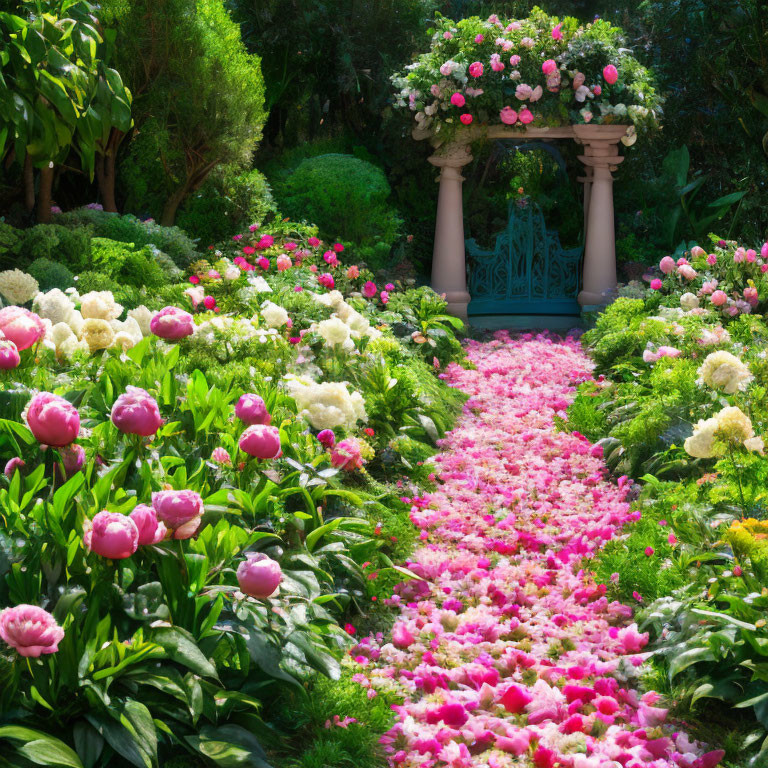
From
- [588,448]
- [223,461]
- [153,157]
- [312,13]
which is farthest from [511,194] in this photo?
[223,461]

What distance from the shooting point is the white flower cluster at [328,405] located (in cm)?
434

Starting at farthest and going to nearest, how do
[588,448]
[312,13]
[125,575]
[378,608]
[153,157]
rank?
[312,13] → [153,157] → [588,448] → [378,608] → [125,575]

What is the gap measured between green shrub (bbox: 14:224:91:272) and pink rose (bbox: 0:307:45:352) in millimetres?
3191

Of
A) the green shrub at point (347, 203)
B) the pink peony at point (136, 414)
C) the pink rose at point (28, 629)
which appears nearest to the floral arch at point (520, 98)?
the green shrub at point (347, 203)

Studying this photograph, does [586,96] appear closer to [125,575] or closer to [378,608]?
[378,608]

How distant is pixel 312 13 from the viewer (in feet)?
37.7

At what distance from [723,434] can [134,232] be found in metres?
5.36

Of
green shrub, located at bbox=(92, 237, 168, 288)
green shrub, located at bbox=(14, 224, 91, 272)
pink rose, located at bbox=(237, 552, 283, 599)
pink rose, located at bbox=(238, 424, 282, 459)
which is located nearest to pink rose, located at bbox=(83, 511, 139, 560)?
pink rose, located at bbox=(237, 552, 283, 599)

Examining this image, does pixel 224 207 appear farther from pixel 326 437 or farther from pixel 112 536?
pixel 112 536

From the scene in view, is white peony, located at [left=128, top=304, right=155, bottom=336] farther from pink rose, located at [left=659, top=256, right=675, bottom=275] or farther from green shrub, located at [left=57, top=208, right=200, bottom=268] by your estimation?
pink rose, located at [left=659, top=256, right=675, bottom=275]

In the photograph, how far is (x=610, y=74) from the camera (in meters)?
9.70

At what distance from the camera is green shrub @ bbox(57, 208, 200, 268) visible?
7590 millimetres

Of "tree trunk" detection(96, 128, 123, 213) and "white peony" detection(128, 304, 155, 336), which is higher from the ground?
"tree trunk" detection(96, 128, 123, 213)

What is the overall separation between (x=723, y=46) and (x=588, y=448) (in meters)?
7.61
